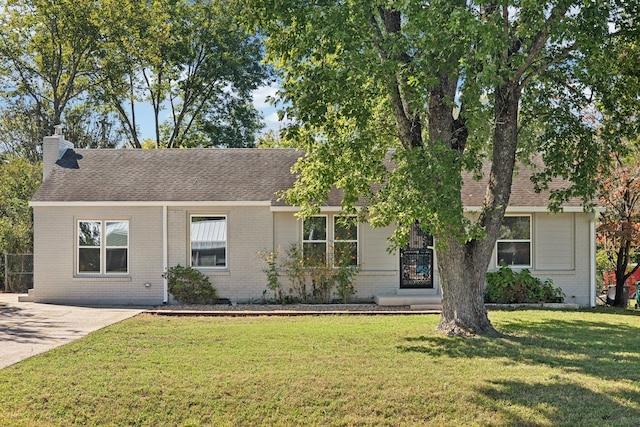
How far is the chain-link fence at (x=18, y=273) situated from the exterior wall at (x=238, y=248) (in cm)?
700

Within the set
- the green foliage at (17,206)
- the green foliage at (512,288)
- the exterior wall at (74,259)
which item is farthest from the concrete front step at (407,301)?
the green foliage at (17,206)

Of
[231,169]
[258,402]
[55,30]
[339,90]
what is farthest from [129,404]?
[55,30]

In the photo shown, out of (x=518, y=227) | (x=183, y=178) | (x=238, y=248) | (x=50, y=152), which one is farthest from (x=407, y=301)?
(x=50, y=152)

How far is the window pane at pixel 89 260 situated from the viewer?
18594 mm

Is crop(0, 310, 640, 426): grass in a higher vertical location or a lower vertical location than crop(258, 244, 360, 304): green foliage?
lower

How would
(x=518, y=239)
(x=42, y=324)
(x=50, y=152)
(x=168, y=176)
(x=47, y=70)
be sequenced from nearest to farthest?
1. (x=42, y=324)
2. (x=518, y=239)
3. (x=168, y=176)
4. (x=50, y=152)
5. (x=47, y=70)

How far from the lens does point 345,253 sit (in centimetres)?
1795

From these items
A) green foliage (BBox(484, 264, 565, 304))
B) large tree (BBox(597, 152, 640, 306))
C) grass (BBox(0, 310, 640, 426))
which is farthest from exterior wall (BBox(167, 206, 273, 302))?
large tree (BBox(597, 152, 640, 306))

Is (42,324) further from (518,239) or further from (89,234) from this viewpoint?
(518,239)

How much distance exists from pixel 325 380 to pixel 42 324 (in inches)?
320

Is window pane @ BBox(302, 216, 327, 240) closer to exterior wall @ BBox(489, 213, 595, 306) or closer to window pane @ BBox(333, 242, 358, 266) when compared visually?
window pane @ BBox(333, 242, 358, 266)

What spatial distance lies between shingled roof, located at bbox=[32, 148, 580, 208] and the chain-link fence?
4252mm

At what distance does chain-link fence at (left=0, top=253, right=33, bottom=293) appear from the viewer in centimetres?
2203

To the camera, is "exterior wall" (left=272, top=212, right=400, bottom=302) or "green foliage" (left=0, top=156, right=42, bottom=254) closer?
"exterior wall" (left=272, top=212, right=400, bottom=302)
